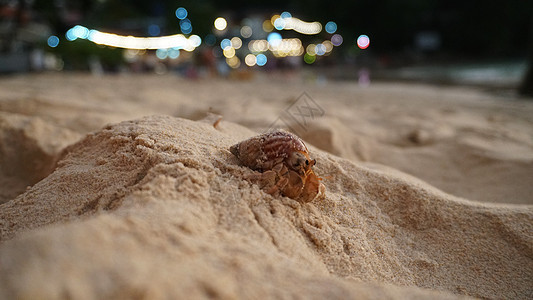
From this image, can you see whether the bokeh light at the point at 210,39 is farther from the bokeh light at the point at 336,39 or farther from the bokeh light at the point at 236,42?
the bokeh light at the point at 336,39

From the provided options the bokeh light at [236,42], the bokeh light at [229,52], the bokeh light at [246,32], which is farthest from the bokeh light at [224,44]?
the bokeh light at [246,32]

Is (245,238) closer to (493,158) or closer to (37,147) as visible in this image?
(37,147)

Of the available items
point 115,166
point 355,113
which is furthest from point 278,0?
point 115,166

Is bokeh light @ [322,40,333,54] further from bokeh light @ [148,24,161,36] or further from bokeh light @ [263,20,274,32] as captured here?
bokeh light @ [148,24,161,36]

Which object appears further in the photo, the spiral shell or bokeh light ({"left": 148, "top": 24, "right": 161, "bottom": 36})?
bokeh light ({"left": 148, "top": 24, "right": 161, "bottom": 36})

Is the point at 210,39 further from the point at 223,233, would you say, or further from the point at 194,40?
the point at 223,233

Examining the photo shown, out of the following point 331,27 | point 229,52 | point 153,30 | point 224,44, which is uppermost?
point 153,30

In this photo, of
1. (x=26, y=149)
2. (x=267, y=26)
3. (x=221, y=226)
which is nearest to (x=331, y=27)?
(x=267, y=26)

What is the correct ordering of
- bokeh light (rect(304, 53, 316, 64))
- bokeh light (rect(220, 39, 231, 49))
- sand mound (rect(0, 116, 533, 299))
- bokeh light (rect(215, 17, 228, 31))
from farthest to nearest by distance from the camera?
bokeh light (rect(220, 39, 231, 49)) < bokeh light (rect(215, 17, 228, 31)) < bokeh light (rect(304, 53, 316, 64)) < sand mound (rect(0, 116, 533, 299))

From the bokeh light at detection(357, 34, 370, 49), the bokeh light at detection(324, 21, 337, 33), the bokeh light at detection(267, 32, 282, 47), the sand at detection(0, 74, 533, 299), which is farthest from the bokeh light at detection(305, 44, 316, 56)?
the sand at detection(0, 74, 533, 299)
